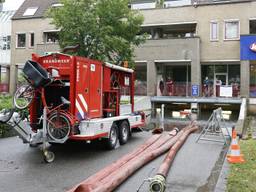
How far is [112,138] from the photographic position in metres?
11.3

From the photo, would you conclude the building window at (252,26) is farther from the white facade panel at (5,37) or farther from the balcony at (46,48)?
the white facade panel at (5,37)

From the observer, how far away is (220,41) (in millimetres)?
28953

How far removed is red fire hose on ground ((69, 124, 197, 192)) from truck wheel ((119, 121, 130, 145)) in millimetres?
950

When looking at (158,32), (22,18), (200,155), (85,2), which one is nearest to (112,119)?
(200,155)

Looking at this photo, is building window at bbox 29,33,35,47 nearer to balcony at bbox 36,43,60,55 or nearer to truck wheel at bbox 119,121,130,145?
balcony at bbox 36,43,60,55

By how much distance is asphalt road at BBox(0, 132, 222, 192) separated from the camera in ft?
23.5

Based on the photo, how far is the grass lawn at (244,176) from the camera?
21.5 ft

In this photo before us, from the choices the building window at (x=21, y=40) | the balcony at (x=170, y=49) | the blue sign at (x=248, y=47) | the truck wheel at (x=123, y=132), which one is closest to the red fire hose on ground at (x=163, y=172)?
the truck wheel at (x=123, y=132)

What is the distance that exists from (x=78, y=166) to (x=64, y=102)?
1828 mm

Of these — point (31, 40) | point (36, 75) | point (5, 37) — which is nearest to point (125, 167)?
point (36, 75)

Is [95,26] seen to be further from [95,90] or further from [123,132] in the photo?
[95,90]

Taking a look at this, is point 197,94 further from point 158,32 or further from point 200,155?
point 200,155

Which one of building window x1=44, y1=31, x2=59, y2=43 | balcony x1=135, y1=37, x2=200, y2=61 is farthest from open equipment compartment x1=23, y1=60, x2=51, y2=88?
building window x1=44, y1=31, x2=59, y2=43

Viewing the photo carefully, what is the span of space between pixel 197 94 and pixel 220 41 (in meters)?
5.02
